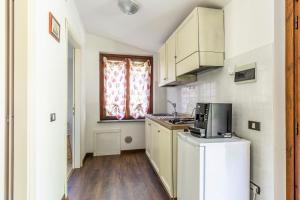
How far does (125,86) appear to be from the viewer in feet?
13.6

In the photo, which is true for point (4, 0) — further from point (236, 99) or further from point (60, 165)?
point (236, 99)

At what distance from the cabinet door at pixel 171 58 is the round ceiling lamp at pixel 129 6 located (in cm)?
69

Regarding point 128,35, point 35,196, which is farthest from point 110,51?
point 35,196

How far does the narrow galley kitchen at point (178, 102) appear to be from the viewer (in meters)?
1.22

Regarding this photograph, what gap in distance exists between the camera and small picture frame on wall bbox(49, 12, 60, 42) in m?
1.65

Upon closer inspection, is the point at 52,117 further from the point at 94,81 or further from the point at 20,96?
the point at 94,81

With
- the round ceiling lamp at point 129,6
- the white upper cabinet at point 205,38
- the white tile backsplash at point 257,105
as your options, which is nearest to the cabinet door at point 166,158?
the white tile backsplash at point 257,105

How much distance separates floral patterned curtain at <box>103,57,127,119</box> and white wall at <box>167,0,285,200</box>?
8.07 ft

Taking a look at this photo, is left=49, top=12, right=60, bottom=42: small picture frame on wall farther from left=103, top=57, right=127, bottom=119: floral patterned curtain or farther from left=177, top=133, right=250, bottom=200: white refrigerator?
left=103, top=57, right=127, bottom=119: floral patterned curtain

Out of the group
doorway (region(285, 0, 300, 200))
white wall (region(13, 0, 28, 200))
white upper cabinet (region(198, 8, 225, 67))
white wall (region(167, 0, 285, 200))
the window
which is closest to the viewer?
doorway (region(285, 0, 300, 200))

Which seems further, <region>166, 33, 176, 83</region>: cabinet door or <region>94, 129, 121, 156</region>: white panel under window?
→ <region>94, 129, 121, 156</region>: white panel under window

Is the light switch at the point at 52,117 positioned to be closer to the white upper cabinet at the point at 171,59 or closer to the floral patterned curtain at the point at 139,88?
the white upper cabinet at the point at 171,59

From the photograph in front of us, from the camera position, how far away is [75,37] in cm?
277

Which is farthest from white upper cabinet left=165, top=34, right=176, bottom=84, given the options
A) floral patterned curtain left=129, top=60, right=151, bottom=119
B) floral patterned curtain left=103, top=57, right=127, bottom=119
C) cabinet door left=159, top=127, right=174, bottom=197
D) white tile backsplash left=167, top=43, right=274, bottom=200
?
floral patterned curtain left=103, top=57, right=127, bottom=119
